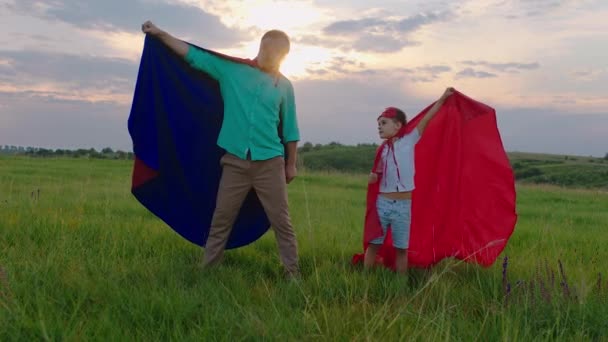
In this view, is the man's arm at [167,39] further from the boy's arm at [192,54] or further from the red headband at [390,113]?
the red headband at [390,113]

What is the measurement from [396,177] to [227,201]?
1.56 m

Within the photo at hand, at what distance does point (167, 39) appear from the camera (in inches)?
185

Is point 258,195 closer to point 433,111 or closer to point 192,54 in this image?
point 192,54

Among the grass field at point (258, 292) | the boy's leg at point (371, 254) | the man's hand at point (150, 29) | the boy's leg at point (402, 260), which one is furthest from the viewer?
the boy's leg at point (371, 254)

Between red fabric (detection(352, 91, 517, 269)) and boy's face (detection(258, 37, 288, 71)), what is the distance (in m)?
1.44

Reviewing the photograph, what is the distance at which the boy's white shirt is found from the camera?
4.81 m

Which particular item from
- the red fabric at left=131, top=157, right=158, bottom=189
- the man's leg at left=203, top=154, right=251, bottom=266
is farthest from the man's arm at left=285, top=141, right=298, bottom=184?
the red fabric at left=131, top=157, right=158, bottom=189

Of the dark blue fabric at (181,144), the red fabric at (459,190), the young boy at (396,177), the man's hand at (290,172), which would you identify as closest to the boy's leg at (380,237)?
the young boy at (396,177)

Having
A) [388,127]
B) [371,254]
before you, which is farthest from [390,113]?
[371,254]

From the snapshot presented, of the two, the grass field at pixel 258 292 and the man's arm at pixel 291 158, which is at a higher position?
the man's arm at pixel 291 158

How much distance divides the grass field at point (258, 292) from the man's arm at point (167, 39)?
1.94 m

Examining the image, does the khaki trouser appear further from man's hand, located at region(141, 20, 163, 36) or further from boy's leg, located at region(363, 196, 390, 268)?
man's hand, located at region(141, 20, 163, 36)

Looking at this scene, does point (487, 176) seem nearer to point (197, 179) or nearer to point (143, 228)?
point (197, 179)

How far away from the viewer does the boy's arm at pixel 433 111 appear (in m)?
4.95
